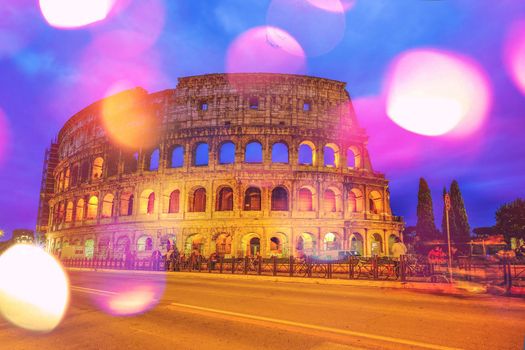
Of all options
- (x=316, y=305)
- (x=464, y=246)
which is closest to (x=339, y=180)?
(x=464, y=246)

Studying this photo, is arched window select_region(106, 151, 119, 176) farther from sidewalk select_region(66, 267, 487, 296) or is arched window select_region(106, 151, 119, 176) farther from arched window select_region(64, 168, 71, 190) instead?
sidewalk select_region(66, 267, 487, 296)

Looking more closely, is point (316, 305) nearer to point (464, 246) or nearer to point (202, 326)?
point (202, 326)

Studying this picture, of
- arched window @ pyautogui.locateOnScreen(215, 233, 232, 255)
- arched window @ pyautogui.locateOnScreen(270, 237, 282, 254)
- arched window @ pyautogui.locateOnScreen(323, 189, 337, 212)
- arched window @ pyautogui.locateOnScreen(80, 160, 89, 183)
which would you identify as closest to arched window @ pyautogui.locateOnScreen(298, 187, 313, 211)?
arched window @ pyautogui.locateOnScreen(323, 189, 337, 212)

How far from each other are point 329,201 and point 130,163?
21549 mm

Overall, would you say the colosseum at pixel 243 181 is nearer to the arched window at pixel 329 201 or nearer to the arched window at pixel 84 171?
the arched window at pixel 329 201

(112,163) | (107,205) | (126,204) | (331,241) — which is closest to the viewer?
(331,241)

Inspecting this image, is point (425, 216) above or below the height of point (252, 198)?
below

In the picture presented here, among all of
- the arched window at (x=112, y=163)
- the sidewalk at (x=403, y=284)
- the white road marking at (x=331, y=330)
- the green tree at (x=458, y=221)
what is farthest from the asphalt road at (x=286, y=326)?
the green tree at (x=458, y=221)

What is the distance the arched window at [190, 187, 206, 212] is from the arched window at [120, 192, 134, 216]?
785cm

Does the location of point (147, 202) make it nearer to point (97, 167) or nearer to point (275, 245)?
point (97, 167)

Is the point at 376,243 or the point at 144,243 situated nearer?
the point at 144,243

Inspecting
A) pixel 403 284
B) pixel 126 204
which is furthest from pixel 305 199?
pixel 403 284

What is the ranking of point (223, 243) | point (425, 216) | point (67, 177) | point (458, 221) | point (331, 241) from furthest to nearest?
point (425, 216)
point (458, 221)
point (67, 177)
point (331, 241)
point (223, 243)

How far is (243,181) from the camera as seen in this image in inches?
1204
